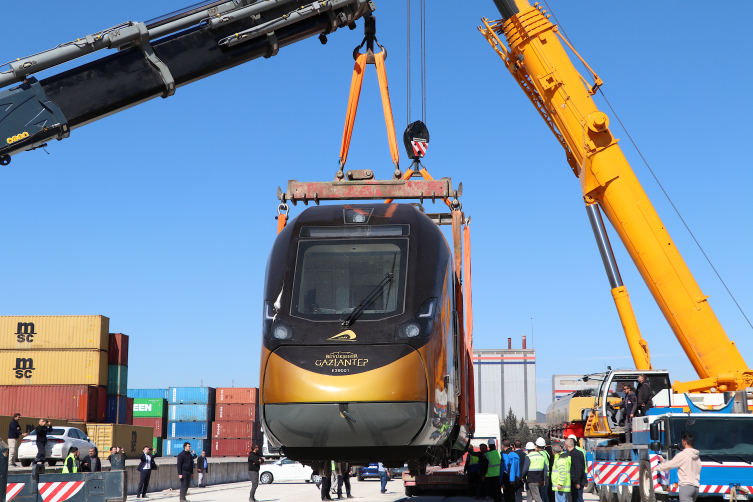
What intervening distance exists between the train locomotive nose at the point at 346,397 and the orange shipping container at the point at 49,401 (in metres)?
31.0

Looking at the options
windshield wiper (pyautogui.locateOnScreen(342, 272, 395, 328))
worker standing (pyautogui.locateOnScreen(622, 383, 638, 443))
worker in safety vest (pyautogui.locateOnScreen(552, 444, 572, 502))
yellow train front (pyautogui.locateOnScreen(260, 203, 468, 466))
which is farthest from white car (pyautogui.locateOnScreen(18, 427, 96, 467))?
windshield wiper (pyautogui.locateOnScreen(342, 272, 395, 328))

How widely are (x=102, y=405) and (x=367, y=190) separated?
99.6ft

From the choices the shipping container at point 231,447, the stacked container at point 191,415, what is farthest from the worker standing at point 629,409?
the stacked container at point 191,415

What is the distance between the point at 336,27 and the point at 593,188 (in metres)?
7.11

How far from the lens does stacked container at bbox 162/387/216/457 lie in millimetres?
51491

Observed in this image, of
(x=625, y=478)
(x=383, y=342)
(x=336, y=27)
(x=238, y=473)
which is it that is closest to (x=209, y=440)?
(x=238, y=473)

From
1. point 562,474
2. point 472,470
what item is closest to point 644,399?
point 562,474

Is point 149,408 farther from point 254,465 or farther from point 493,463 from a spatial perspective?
point 493,463

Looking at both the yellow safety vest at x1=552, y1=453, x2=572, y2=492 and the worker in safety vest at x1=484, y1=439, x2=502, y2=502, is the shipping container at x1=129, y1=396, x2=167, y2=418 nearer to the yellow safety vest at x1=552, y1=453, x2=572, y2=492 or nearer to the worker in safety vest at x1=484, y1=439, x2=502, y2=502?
the worker in safety vest at x1=484, y1=439, x2=502, y2=502

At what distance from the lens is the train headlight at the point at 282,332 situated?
791cm

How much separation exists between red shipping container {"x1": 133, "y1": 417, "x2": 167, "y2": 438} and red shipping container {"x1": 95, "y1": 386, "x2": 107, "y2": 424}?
484 inches

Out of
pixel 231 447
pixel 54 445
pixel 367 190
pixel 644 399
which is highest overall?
pixel 367 190

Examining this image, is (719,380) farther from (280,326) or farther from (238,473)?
(238,473)

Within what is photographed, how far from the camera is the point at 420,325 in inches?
309
